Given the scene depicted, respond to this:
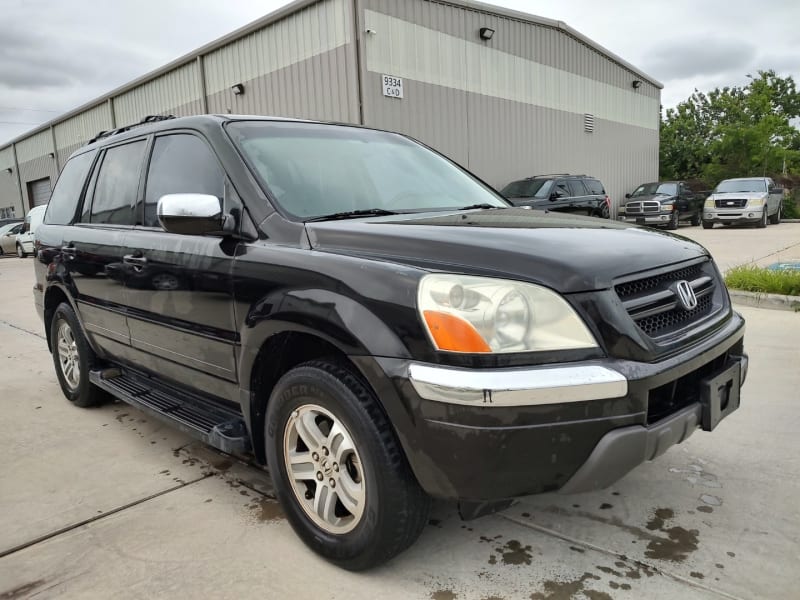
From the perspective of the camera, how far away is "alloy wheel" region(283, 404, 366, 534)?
2.12 meters

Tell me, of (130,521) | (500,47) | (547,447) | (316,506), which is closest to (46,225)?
(130,521)

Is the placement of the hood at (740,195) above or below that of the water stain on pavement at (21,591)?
above

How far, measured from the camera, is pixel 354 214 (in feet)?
8.57

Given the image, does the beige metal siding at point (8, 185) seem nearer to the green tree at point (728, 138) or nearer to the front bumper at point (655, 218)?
the front bumper at point (655, 218)

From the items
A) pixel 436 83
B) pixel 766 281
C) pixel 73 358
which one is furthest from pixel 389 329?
pixel 436 83

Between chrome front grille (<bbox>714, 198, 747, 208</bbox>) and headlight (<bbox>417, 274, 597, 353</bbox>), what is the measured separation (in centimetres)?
1925

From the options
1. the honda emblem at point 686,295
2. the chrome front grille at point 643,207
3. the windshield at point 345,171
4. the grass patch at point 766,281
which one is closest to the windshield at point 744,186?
the chrome front grille at point 643,207

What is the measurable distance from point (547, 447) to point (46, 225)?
13.4 feet

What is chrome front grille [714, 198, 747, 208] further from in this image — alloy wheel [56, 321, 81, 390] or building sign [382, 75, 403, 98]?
alloy wheel [56, 321, 81, 390]

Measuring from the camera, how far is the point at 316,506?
2.26m

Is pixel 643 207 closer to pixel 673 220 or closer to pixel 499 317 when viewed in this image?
pixel 673 220

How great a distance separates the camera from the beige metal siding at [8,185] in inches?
1390

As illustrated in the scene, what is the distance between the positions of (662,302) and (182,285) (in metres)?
2.02

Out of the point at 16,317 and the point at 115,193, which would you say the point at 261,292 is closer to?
the point at 115,193
